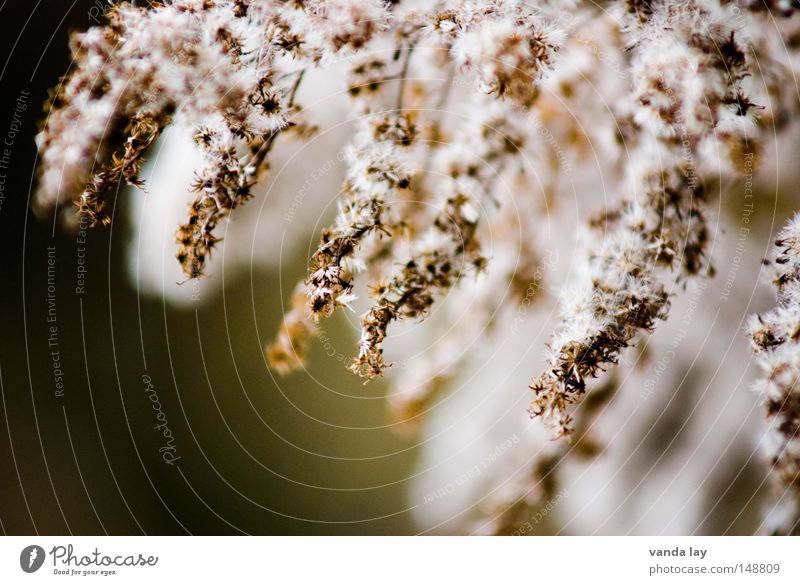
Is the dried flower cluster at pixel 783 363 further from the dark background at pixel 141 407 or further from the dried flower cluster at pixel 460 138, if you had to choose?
the dark background at pixel 141 407

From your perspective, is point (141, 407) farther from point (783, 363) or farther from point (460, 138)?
point (783, 363)

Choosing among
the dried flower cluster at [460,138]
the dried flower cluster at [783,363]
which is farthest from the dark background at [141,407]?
the dried flower cluster at [783,363]

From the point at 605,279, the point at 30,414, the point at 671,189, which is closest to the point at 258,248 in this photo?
the point at 30,414

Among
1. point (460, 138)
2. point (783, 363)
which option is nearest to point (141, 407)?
point (460, 138)

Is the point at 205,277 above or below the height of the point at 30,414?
above

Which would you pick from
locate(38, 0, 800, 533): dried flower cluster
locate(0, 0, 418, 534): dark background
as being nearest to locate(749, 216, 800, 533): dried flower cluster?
locate(38, 0, 800, 533): dried flower cluster
